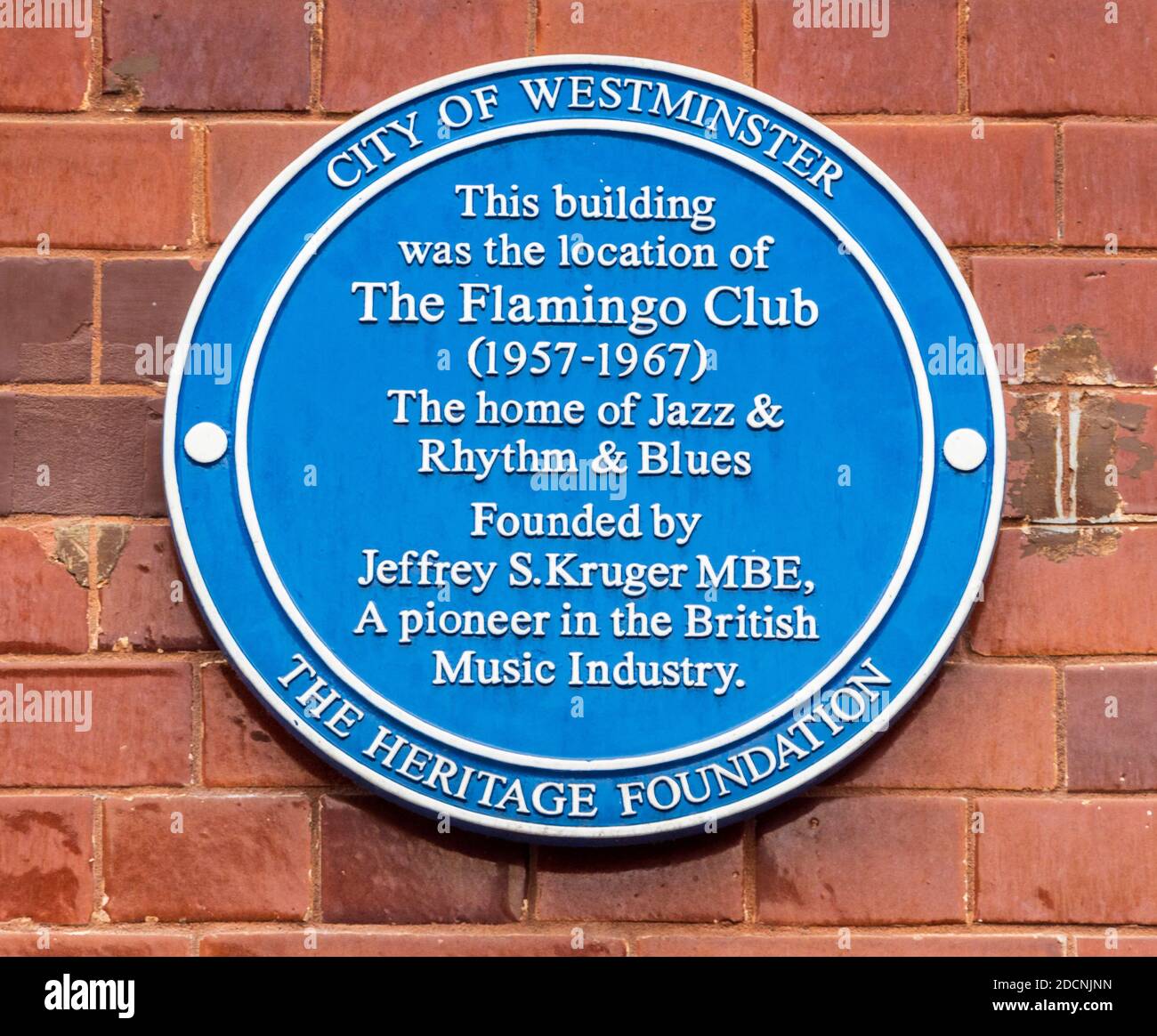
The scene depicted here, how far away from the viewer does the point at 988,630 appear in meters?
1.97

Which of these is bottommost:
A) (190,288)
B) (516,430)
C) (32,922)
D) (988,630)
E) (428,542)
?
(32,922)

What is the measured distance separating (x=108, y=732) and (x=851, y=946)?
997 mm

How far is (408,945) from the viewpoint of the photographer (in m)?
1.90

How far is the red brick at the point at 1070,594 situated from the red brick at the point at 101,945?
111 cm

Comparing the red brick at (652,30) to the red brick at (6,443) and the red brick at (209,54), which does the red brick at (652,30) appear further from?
the red brick at (6,443)

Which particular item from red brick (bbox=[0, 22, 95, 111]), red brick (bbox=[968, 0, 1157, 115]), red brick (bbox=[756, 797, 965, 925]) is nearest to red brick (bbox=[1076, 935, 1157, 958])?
red brick (bbox=[756, 797, 965, 925])

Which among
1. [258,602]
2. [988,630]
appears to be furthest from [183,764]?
[988,630]

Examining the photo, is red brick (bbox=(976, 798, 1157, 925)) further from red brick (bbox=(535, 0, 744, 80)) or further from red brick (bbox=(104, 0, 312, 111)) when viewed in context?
red brick (bbox=(104, 0, 312, 111))

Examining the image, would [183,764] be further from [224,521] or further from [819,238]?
[819,238]

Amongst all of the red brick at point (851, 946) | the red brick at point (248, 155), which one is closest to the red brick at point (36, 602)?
the red brick at point (248, 155)

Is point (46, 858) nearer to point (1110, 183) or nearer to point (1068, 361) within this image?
point (1068, 361)

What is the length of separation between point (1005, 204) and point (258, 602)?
113 cm

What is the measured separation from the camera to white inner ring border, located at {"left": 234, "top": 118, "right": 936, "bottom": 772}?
6.14 feet

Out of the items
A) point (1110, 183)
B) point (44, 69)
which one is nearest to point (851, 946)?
point (1110, 183)
